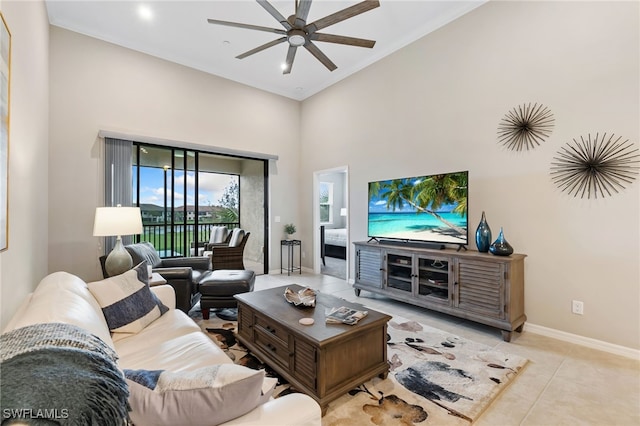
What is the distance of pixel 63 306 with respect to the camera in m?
1.33

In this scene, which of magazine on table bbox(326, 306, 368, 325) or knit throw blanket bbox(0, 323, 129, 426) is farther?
magazine on table bbox(326, 306, 368, 325)

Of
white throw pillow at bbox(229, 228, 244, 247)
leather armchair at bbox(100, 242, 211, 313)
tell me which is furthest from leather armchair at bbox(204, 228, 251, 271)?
leather armchair at bbox(100, 242, 211, 313)

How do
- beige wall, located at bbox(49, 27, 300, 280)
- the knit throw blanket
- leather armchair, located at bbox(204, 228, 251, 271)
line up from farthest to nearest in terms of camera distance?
leather armchair, located at bbox(204, 228, 251, 271)
beige wall, located at bbox(49, 27, 300, 280)
the knit throw blanket

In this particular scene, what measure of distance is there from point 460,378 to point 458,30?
13.2 ft

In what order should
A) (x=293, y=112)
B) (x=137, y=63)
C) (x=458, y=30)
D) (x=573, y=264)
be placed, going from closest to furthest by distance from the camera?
(x=573, y=264) < (x=458, y=30) < (x=137, y=63) < (x=293, y=112)

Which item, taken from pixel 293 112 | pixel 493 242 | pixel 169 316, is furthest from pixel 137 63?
pixel 493 242

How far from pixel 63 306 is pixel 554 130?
13.8 ft

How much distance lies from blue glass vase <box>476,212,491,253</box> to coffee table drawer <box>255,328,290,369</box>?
2.44 m

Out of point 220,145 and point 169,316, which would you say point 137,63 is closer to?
point 220,145

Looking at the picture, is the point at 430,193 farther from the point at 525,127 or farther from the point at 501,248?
the point at 525,127

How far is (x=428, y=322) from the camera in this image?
3301 millimetres

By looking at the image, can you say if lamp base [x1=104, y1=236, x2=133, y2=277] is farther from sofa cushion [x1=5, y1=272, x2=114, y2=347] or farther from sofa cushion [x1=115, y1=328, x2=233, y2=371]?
sofa cushion [x1=115, y1=328, x2=233, y2=371]

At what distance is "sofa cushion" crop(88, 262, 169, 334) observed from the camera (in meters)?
1.90

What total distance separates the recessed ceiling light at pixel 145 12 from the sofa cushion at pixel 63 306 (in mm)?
3513
